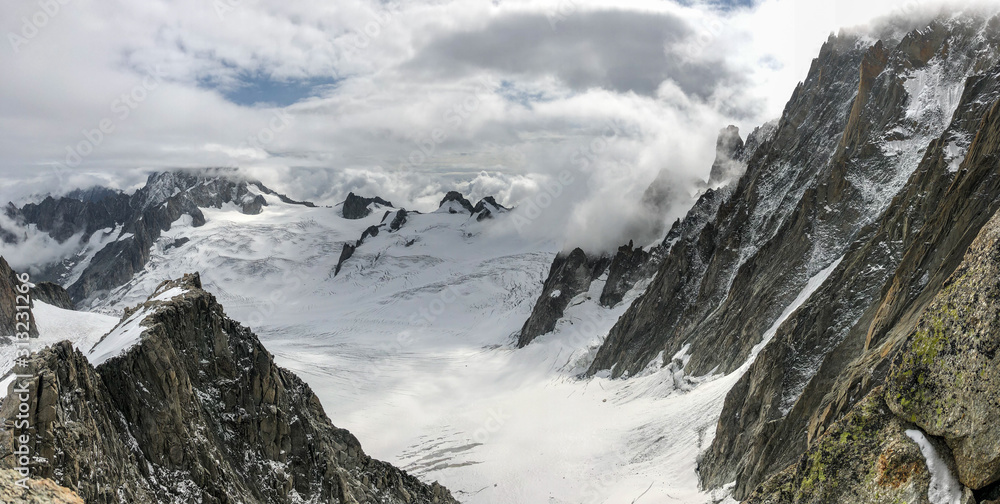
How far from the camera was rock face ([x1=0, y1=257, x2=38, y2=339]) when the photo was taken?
2265 inches

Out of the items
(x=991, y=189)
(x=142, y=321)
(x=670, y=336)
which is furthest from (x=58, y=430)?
(x=670, y=336)

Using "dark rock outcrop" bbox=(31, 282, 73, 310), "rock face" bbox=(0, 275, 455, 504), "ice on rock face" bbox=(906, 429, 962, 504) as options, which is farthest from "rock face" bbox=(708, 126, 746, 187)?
"ice on rock face" bbox=(906, 429, 962, 504)

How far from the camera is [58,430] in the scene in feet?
63.7

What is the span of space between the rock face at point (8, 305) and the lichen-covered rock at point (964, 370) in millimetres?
64735

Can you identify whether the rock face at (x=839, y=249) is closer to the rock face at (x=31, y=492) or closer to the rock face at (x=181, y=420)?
the rock face at (x=31, y=492)

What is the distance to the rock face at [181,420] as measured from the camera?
20500 mm

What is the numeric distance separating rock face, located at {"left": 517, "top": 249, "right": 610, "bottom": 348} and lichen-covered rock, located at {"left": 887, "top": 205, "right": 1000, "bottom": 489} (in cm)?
16246

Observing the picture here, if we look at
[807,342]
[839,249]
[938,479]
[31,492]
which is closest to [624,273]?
[839,249]

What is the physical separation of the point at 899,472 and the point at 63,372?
26221 mm

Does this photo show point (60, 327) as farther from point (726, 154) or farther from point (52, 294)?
point (726, 154)

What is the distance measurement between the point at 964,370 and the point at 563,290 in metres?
171

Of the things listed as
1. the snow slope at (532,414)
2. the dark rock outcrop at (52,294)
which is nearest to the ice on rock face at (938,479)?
the snow slope at (532,414)

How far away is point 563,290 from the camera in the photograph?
17875 cm

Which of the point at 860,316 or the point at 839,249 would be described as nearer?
the point at 860,316
